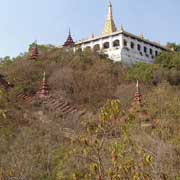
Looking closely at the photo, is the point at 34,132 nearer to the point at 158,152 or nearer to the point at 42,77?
the point at 158,152

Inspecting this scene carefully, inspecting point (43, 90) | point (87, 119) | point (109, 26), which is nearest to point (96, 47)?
point (109, 26)

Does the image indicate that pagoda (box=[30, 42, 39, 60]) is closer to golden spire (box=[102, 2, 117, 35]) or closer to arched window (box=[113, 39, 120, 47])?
arched window (box=[113, 39, 120, 47])

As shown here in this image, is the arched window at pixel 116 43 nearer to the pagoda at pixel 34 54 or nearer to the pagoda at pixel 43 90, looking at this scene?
the pagoda at pixel 34 54

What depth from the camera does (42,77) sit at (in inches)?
1161

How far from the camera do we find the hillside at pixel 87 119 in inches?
307

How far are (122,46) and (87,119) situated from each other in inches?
999

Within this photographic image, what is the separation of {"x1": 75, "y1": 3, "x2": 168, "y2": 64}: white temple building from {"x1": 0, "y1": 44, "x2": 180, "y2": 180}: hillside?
2.13 meters

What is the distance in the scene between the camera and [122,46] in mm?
34906

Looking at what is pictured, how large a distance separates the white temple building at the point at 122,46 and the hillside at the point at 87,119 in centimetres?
213

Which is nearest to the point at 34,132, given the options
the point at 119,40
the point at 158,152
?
the point at 158,152

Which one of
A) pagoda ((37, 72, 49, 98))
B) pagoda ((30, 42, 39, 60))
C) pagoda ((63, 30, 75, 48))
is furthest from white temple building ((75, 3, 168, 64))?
pagoda ((37, 72, 49, 98))

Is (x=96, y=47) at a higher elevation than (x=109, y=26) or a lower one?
lower

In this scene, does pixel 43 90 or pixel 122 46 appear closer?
pixel 43 90

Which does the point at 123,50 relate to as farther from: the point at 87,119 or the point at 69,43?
the point at 87,119
